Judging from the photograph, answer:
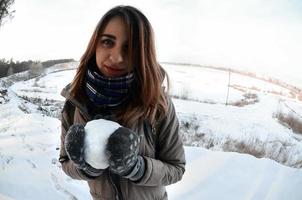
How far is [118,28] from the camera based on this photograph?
907mm

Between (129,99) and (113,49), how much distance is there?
0.16 metres

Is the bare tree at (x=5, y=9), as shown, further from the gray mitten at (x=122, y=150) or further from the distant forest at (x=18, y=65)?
the gray mitten at (x=122, y=150)

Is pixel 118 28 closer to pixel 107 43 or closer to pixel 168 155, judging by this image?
pixel 107 43

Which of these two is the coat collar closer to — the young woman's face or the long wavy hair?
the long wavy hair

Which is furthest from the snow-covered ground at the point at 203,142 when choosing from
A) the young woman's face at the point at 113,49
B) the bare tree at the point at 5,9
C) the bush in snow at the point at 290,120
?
the bare tree at the point at 5,9

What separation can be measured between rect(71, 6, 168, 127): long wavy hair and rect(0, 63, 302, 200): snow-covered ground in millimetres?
180

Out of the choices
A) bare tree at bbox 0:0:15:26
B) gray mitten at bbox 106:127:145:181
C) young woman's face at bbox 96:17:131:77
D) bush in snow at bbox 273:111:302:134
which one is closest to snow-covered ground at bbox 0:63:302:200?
bush in snow at bbox 273:111:302:134

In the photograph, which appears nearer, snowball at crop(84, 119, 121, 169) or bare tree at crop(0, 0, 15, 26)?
snowball at crop(84, 119, 121, 169)

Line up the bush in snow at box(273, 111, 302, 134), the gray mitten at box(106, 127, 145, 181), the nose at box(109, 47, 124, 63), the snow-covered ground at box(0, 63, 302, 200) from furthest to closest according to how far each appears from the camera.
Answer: the bush in snow at box(273, 111, 302, 134)
the snow-covered ground at box(0, 63, 302, 200)
the nose at box(109, 47, 124, 63)
the gray mitten at box(106, 127, 145, 181)

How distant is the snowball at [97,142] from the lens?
30.0 inches

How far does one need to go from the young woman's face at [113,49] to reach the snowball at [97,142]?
21 cm

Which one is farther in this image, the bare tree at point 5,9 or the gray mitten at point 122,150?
the bare tree at point 5,9

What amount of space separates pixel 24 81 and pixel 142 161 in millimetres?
7525

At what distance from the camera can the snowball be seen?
76 cm
